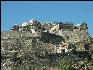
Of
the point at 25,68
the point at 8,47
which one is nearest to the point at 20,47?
the point at 8,47

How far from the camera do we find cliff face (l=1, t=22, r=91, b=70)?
58.0m

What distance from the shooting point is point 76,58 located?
6306 cm

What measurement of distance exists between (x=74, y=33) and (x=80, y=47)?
10.2 metres

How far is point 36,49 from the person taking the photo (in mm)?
61438

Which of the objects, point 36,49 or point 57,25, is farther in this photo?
point 57,25

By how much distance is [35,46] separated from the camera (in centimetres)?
6278

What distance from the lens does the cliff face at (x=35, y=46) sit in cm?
5797

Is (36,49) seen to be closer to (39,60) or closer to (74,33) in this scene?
(39,60)

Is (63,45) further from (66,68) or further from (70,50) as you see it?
(66,68)

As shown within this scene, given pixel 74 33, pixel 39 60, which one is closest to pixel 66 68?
pixel 39 60

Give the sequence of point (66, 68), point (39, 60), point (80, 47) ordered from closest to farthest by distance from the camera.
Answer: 1. point (66, 68)
2. point (39, 60)
3. point (80, 47)

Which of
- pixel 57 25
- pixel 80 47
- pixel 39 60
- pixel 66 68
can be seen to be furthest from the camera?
pixel 57 25

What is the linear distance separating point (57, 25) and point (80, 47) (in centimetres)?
2200

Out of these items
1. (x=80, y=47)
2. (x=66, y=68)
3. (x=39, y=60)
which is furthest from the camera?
(x=80, y=47)
